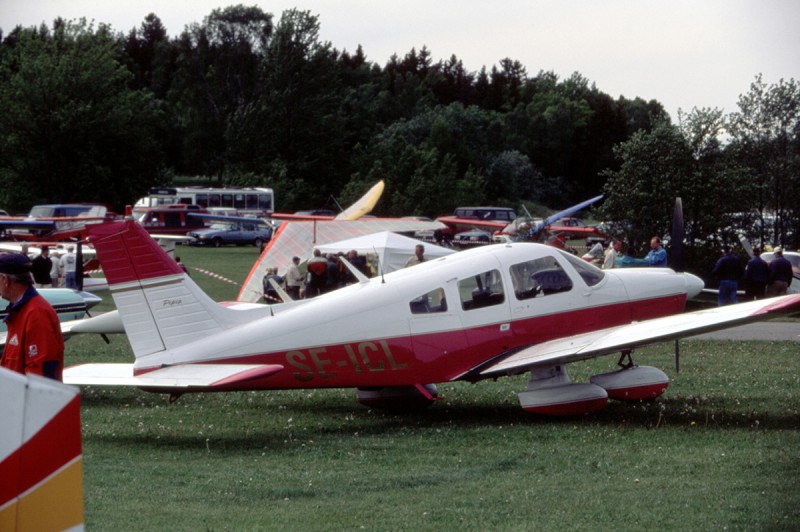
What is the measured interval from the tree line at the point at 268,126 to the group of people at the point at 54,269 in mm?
31627

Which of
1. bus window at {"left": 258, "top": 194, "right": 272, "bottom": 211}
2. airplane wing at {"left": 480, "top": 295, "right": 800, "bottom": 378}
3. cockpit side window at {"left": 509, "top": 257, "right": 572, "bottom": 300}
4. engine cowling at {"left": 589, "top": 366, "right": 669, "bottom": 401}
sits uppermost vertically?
bus window at {"left": 258, "top": 194, "right": 272, "bottom": 211}

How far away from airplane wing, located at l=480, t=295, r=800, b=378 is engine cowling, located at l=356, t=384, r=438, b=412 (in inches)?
43.8

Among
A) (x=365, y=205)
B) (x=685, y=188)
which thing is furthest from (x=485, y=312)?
(x=365, y=205)

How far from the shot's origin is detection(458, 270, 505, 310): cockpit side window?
11469 mm

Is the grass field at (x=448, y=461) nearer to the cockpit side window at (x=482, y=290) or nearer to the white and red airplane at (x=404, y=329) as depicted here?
the white and red airplane at (x=404, y=329)

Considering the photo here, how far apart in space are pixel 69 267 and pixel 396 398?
2128 cm

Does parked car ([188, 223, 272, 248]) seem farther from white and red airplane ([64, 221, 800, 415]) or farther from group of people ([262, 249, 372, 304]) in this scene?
white and red airplane ([64, 221, 800, 415])

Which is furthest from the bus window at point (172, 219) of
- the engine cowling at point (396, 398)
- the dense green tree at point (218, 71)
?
the engine cowling at point (396, 398)

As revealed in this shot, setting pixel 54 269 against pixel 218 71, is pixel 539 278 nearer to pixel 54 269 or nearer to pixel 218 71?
pixel 54 269

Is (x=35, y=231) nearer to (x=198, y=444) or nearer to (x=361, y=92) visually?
(x=198, y=444)

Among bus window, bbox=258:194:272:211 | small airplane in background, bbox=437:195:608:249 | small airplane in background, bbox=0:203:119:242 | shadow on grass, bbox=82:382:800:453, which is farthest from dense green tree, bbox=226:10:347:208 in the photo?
shadow on grass, bbox=82:382:800:453

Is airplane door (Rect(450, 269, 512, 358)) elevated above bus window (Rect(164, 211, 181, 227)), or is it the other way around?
bus window (Rect(164, 211, 181, 227))

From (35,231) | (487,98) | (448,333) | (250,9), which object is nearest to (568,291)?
(448,333)

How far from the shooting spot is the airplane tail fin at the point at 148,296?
35.8 feet
